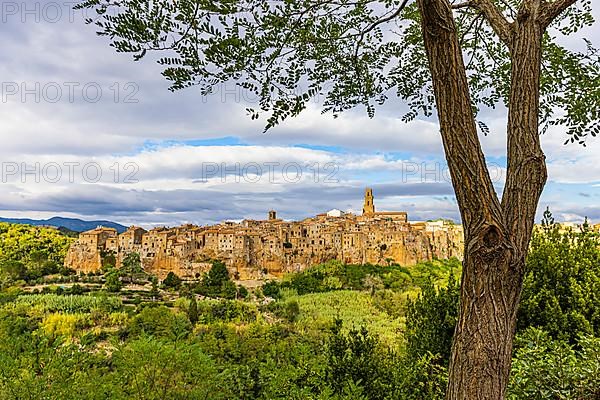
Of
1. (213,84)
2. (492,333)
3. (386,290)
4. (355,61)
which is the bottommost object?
(386,290)

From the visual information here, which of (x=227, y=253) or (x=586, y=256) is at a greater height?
(x=586, y=256)

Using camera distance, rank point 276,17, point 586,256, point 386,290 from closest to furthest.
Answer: point 276,17, point 586,256, point 386,290

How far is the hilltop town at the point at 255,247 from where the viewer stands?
2531 cm

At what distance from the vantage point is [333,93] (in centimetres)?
245

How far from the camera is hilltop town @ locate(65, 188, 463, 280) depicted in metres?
25.3

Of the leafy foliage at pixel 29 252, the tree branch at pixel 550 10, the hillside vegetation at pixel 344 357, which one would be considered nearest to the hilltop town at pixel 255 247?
the leafy foliage at pixel 29 252

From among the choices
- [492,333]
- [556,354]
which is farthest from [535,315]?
[492,333]

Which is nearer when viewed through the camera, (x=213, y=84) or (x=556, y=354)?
(x=213, y=84)

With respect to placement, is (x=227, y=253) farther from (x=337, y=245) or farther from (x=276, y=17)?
(x=276, y=17)

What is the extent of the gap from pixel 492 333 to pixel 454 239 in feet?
95.6

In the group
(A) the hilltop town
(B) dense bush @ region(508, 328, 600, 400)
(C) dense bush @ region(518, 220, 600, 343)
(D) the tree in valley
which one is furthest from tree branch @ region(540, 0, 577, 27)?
(A) the hilltop town

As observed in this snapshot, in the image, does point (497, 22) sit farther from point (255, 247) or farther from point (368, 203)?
point (368, 203)

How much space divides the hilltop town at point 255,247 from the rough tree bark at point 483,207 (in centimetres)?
2416

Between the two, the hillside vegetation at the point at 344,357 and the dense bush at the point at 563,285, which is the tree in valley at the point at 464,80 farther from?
the dense bush at the point at 563,285
